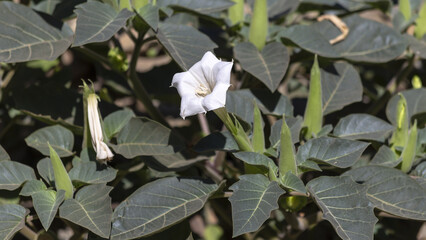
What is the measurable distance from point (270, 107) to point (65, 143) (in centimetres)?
57

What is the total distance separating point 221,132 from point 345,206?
14.1 inches

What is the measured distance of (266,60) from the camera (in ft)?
5.54

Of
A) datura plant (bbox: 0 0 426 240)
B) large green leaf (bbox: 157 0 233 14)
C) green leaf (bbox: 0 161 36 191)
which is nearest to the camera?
datura plant (bbox: 0 0 426 240)

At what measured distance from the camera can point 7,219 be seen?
139 cm

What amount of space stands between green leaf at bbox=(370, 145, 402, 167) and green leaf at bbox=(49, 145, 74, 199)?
0.76 metres

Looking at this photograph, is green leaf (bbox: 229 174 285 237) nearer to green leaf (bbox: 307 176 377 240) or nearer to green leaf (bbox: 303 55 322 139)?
green leaf (bbox: 307 176 377 240)

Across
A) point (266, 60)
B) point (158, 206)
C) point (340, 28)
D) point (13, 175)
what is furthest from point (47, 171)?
point (340, 28)

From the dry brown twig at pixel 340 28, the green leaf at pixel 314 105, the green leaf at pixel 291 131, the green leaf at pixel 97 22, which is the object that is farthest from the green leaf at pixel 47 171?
the dry brown twig at pixel 340 28

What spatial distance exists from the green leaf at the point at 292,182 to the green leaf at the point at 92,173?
41 cm

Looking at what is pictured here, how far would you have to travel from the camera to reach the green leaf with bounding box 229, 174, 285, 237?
49.7 inches

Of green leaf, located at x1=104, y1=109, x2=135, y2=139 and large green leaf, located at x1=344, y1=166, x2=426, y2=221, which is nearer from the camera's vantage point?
large green leaf, located at x1=344, y1=166, x2=426, y2=221

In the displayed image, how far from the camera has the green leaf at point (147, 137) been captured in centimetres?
159

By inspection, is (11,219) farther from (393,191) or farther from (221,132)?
(393,191)

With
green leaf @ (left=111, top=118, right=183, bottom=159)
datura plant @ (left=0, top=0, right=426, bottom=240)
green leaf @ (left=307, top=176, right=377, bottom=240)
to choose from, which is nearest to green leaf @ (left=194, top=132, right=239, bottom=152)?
datura plant @ (left=0, top=0, right=426, bottom=240)
